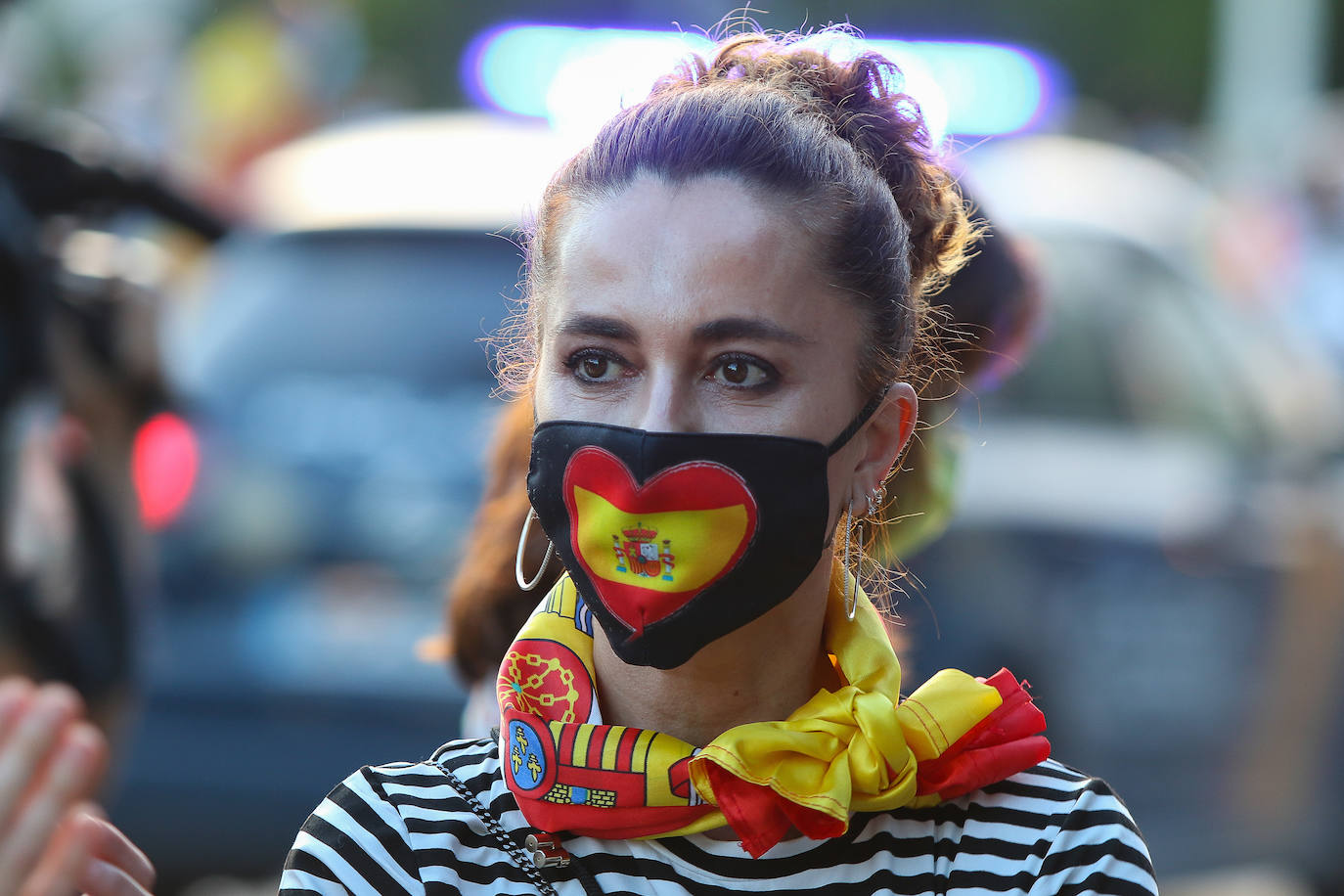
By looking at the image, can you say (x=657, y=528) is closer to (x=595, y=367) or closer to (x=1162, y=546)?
(x=595, y=367)

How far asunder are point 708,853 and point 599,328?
0.62 meters

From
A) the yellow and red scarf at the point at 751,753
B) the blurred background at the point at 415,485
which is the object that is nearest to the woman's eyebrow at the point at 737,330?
the yellow and red scarf at the point at 751,753

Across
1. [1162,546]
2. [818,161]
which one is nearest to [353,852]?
[818,161]

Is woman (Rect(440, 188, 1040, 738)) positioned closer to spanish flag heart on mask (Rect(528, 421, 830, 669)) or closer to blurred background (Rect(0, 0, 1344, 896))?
blurred background (Rect(0, 0, 1344, 896))

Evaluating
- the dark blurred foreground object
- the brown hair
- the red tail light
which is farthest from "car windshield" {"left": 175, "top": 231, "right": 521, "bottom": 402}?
the brown hair

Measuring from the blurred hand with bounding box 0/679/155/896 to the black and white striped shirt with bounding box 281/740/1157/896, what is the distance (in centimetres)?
21

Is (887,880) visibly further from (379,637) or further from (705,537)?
(379,637)

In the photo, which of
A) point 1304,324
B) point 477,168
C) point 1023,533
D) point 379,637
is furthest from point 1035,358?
point 1304,324

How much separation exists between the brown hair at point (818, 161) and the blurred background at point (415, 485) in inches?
35.6

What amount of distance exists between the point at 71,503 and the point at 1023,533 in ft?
9.10

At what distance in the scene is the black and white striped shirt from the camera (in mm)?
1814


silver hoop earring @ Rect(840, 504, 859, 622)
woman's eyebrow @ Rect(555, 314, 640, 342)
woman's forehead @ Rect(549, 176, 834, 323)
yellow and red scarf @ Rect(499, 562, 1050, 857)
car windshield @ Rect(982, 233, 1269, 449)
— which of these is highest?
car windshield @ Rect(982, 233, 1269, 449)

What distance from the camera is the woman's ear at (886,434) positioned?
2021 millimetres

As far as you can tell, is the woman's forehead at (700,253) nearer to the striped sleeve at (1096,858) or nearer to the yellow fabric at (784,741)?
the yellow fabric at (784,741)
